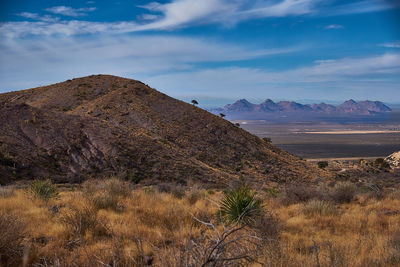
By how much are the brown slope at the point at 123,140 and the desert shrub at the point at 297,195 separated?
14066mm

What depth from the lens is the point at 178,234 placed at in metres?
4.25

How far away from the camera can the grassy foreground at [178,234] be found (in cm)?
381

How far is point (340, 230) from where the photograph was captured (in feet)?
22.9

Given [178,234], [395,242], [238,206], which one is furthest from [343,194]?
[178,234]

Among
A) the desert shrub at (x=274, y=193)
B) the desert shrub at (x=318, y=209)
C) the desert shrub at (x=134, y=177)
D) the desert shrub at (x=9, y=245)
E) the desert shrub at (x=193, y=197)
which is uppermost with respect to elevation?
the desert shrub at (x=9, y=245)

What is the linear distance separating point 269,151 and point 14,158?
37628mm

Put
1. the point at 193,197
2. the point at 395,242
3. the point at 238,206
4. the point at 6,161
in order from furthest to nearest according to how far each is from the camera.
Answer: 1. the point at 6,161
2. the point at 193,197
3. the point at 238,206
4. the point at 395,242

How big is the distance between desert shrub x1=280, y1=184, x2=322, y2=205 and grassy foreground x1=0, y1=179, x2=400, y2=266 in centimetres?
36

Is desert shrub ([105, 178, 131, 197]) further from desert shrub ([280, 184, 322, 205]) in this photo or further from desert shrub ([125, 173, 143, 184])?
desert shrub ([125, 173, 143, 184])

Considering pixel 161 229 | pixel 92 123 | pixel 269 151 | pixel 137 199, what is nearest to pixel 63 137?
pixel 92 123

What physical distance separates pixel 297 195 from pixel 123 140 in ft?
91.0

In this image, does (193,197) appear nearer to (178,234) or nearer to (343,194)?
(343,194)

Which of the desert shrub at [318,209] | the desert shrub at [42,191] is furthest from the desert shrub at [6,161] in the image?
the desert shrub at [318,209]

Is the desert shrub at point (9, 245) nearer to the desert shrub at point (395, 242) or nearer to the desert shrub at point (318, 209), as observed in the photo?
the desert shrub at point (395, 242)
